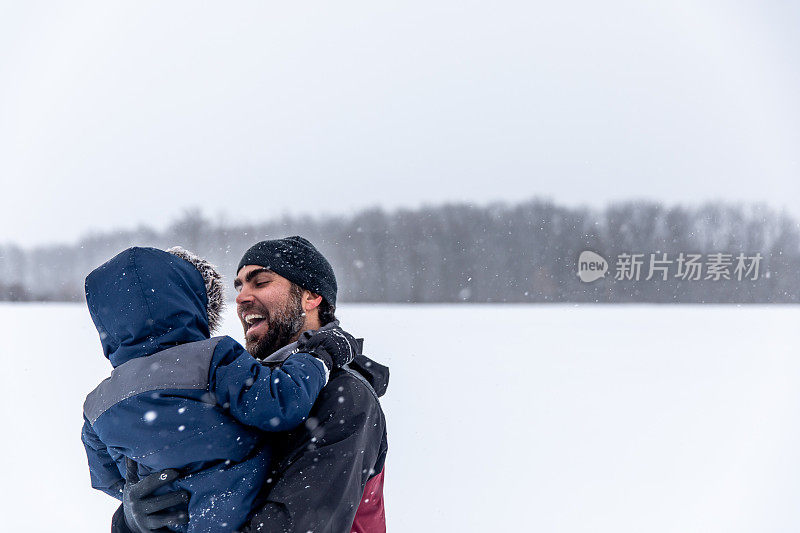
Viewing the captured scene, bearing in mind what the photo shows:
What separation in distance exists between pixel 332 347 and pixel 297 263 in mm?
474

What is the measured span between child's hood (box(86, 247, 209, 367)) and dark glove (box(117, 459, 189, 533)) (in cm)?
27

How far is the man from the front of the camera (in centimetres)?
116

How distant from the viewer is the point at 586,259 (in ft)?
68.1

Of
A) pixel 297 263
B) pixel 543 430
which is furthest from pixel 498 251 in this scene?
pixel 297 263

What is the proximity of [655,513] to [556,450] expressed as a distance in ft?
3.73

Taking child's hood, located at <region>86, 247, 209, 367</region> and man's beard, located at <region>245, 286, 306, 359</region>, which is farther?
man's beard, located at <region>245, 286, 306, 359</region>

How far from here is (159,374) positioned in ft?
3.81

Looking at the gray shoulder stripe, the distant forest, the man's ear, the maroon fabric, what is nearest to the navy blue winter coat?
the gray shoulder stripe

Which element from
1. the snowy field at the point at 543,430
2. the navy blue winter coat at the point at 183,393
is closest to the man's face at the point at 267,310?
the navy blue winter coat at the point at 183,393

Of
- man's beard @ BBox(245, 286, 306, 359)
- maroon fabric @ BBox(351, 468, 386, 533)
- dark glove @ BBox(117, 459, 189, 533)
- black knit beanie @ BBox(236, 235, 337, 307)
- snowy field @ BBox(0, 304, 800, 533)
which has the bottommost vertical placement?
snowy field @ BBox(0, 304, 800, 533)
